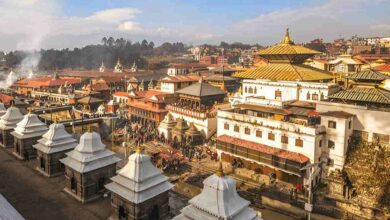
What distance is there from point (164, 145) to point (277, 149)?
55.5 ft

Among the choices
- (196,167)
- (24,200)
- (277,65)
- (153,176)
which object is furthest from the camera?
(277,65)

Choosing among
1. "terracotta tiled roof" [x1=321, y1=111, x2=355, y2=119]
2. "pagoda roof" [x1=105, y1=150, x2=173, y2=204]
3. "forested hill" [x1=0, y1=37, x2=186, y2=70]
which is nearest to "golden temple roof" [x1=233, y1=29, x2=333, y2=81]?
"terracotta tiled roof" [x1=321, y1=111, x2=355, y2=119]

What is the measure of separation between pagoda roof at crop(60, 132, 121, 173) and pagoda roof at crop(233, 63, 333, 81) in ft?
84.9

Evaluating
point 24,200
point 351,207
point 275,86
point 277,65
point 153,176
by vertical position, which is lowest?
point 351,207

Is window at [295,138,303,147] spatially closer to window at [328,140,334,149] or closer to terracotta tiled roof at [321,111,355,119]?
window at [328,140,334,149]

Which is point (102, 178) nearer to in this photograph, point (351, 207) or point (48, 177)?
point (48, 177)

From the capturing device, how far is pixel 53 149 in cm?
2227

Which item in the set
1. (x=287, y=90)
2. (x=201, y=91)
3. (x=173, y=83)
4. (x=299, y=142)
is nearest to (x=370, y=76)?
(x=299, y=142)

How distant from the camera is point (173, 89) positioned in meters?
58.9

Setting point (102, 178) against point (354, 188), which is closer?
point (102, 178)

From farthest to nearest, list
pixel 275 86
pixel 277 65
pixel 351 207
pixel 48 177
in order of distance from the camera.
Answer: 1. pixel 277 65
2. pixel 275 86
3. pixel 351 207
4. pixel 48 177

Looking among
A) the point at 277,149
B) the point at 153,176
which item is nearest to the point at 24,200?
the point at 153,176

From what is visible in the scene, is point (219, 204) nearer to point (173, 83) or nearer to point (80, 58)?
point (173, 83)

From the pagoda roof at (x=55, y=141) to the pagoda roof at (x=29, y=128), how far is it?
8.59 ft
